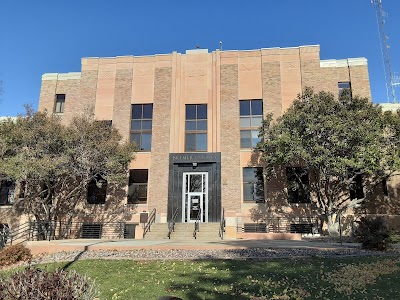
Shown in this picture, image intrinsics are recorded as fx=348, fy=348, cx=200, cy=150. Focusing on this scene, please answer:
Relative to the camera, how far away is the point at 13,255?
13.5 m

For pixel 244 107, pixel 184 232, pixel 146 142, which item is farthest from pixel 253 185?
pixel 146 142

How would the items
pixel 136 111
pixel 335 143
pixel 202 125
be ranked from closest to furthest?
pixel 335 143, pixel 202 125, pixel 136 111

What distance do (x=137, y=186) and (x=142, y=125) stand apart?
5098 mm

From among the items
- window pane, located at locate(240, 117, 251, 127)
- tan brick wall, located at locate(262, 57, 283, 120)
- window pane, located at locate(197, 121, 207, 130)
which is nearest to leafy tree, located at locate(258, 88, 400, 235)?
tan brick wall, located at locate(262, 57, 283, 120)

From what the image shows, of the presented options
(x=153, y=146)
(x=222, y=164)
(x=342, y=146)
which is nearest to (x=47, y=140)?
(x=153, y=146)

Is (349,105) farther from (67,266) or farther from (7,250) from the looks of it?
(7,250)

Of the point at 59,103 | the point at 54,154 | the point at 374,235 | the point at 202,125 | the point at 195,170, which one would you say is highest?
the point at 59,103

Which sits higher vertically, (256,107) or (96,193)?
(256,107)

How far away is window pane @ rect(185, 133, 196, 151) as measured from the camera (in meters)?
27.9

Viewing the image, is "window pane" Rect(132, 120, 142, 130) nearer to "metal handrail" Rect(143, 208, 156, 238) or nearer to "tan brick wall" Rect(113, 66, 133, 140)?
"tan brick wall" Rect(113, 66, 133, 140)

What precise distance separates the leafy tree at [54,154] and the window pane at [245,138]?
8.62m

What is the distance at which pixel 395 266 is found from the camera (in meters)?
9.95

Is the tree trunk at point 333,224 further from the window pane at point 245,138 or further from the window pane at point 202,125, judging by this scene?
the window pane at point 202,125

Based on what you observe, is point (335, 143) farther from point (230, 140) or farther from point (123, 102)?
point (123, 102)
